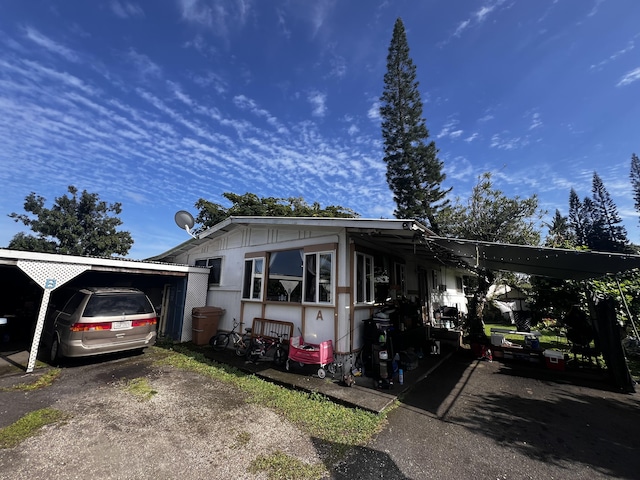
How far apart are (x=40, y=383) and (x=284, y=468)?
581 cm

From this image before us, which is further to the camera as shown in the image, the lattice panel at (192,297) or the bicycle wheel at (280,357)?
the lattice panel at (192,297)

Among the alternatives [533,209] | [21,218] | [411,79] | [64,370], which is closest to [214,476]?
[64,370]

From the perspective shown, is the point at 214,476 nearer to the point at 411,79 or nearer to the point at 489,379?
the point at 489,379

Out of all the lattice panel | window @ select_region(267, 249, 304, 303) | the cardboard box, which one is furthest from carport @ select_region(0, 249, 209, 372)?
the cardboard box

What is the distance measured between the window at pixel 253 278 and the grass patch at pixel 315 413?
8.42 ft

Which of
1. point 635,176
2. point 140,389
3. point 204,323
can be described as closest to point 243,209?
point 204,323

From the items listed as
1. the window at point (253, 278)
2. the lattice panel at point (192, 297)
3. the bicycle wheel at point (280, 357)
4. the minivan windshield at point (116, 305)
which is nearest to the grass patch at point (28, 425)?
the minivan windshield at point (116, 305)

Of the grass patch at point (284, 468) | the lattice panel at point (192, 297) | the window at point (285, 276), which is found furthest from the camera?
the lattice panel at point (192, 297)

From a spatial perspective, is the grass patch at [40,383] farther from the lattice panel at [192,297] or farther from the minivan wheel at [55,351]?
the lattice panel at [192,297]

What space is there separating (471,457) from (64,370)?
8.48m

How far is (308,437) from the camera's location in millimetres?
3729

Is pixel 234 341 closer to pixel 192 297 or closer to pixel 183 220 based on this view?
pixel 192 297

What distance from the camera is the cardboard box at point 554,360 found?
7258 millimetres

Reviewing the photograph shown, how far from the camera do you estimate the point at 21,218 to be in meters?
30.1
